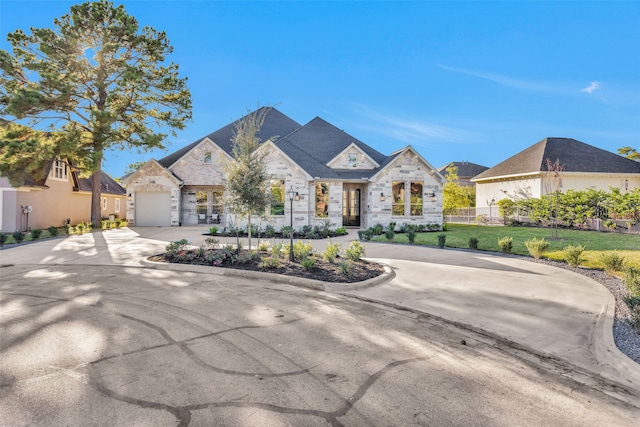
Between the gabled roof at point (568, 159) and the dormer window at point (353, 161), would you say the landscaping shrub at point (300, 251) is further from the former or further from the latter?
Result: the gabled roof at point (568, 159)

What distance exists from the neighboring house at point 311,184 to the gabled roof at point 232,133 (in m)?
0.16

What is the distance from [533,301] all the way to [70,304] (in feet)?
27.1

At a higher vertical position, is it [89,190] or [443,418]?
[89,190]

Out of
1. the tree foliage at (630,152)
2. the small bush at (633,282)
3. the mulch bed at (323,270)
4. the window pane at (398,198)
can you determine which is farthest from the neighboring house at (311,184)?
the tree foliage at (630,152)

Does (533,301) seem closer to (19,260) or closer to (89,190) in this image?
(19,260)

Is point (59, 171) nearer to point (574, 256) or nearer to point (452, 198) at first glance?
point (574, 256)

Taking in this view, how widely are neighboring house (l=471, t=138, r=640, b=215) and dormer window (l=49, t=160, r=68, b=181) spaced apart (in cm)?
3257

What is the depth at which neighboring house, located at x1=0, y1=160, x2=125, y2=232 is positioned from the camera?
62.0ft

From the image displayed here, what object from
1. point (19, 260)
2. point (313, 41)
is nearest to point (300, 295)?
point (19, 260)

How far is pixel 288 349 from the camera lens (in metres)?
3.94

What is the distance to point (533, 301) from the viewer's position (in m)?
6.04

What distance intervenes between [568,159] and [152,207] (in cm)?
3264

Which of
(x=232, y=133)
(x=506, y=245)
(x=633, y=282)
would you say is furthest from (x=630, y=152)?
(x=633, y=282)

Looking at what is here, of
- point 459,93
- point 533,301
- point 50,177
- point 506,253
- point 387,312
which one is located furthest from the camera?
point 459,93
